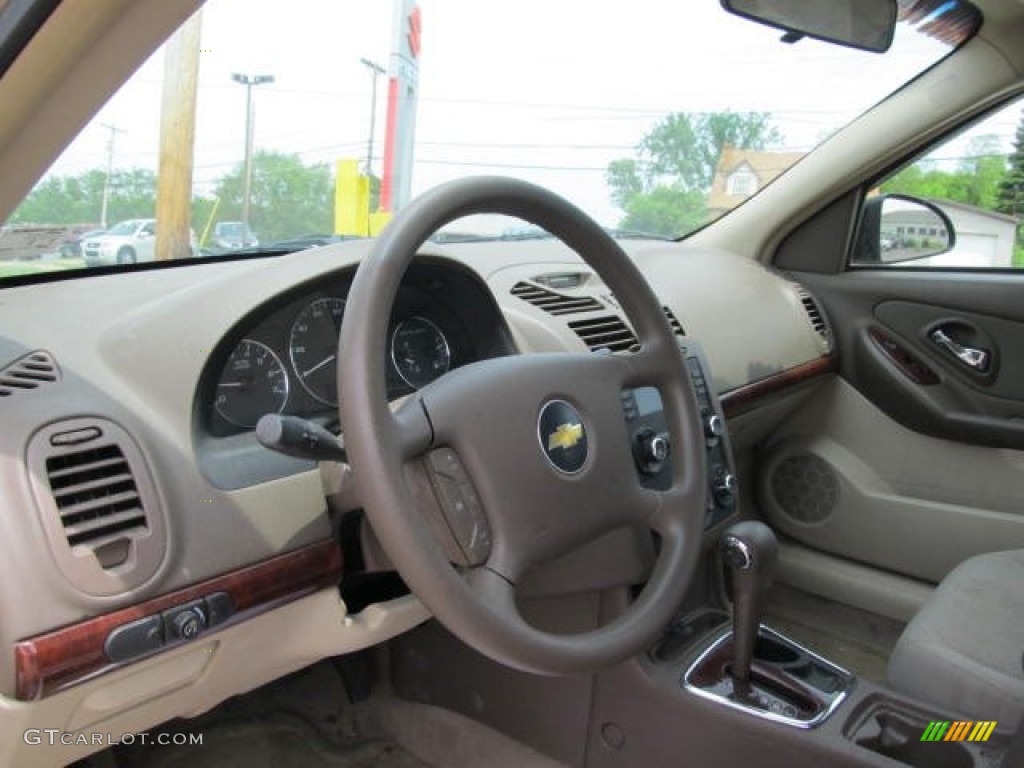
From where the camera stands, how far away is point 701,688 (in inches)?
63.1

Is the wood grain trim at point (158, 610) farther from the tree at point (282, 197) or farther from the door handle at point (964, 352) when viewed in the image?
the door handle at point (964, 352)

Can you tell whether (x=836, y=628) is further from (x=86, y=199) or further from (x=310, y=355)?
(x=86, y=199)

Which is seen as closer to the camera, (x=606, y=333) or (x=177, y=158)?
(x=177, y=158)

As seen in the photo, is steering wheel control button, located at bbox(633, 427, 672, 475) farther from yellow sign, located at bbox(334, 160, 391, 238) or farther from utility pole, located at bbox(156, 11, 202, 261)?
utility pole, located at bbox(156, 11, 202, 261)

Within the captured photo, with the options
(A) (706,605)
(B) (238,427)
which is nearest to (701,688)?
(A) (706,605)

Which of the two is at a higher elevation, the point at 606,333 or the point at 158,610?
the point at 606,333

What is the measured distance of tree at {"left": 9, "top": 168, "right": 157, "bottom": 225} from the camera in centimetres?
110

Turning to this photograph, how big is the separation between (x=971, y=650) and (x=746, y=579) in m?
0.50

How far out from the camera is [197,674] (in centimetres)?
138

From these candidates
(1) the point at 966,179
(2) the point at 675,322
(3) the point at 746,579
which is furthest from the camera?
(1) the point at 966,179

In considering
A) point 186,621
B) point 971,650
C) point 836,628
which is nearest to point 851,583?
point 836,628

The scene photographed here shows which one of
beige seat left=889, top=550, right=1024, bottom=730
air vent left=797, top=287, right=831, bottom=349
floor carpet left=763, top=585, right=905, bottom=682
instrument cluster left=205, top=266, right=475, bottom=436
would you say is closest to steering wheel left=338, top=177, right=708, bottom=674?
instrument cluster left=205, top=266, right=475, bottom=436

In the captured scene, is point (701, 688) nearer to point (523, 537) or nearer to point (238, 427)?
point (523, 537)

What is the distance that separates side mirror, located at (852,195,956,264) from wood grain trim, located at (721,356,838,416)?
0.37m
